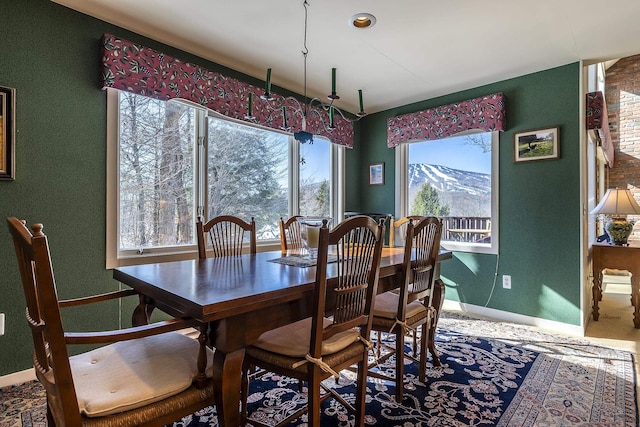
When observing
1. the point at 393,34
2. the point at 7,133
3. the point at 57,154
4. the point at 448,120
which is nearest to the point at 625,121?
Result: the point at 448,120

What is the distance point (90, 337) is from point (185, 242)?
193 centimetres

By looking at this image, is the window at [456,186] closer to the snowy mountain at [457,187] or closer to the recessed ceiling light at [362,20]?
the snowy mountain at [457,187]

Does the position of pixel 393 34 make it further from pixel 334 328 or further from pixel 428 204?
pixel 334 328

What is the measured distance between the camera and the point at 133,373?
112 centimetres

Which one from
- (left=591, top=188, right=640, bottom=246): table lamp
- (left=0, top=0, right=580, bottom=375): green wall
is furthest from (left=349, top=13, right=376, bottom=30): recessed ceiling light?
(left=591, top=188, right=640, bottom=246): table lamp

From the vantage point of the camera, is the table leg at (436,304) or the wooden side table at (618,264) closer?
the table leg at (436,304)

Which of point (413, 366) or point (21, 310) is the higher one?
point (21, 310)

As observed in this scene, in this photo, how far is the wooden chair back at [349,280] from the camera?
1.29m

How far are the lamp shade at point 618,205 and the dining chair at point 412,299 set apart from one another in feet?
7.97

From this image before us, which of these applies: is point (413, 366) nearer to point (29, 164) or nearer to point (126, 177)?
point (126, 177)

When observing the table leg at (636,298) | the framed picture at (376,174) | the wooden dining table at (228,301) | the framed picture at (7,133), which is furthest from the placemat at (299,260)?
the table leg at (636,298)

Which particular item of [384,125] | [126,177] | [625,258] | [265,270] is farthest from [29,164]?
[625,258]


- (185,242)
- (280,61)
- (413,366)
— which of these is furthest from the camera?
(280,61)

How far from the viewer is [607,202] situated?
3387mm
